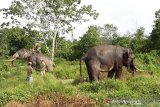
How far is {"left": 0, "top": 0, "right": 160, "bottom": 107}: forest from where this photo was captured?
13203mm

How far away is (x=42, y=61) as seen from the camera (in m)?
26.7

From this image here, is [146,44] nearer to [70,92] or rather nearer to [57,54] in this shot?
[57,54]

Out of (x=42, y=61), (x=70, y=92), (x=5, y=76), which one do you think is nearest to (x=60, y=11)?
(x=42, y=61)

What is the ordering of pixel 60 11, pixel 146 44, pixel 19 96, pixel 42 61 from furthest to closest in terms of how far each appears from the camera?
pixel 146 44, pixel 60 11, pixel 42 61, pixel 19 96

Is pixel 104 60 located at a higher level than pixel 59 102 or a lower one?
higher

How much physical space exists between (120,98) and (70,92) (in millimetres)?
1572

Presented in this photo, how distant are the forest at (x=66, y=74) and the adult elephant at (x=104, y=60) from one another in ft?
1.64

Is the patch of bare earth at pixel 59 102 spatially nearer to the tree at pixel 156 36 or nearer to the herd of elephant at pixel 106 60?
the herd of elephant at pixel 106 60

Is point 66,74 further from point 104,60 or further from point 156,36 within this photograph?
point 156,36

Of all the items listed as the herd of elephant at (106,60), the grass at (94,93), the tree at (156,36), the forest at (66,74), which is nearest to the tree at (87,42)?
the forest at (66,74)

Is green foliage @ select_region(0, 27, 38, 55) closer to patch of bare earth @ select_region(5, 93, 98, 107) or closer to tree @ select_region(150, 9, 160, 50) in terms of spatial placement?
tree @ select_region(150, 9, 160, 50)

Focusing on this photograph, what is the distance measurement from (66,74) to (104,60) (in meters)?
6.58

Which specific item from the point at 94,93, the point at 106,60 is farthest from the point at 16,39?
the point at 94,93

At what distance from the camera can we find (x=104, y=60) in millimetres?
19969
